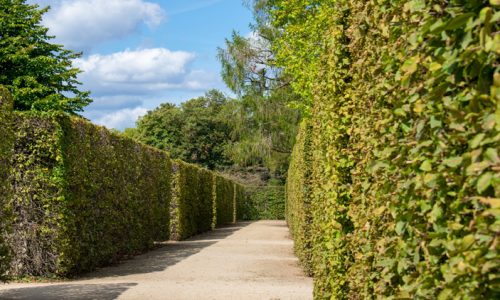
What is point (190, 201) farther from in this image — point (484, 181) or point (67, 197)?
point (484, 181)

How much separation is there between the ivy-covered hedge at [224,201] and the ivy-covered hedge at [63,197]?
17.2 metres

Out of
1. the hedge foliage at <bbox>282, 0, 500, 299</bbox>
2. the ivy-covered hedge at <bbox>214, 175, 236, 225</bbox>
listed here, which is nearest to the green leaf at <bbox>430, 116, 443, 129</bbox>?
the hedge foliage at <bbox>282, 0, 500, 299</bbox>

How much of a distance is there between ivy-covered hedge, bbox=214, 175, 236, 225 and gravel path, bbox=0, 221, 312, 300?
1552 cm

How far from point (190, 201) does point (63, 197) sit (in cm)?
1325

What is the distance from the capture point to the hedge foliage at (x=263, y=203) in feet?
151

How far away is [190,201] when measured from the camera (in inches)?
955

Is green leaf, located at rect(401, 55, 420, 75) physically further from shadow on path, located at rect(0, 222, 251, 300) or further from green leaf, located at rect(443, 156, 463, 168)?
shadow on path, located at rect(0, 222, 251, 300)

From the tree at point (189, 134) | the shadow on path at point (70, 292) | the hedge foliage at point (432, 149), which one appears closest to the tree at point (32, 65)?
the tree at point (189, 134)

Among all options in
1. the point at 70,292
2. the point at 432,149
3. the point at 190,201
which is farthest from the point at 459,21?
the point at 190,201

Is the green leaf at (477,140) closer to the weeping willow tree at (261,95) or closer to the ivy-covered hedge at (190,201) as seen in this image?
the ivy-covered hedge at (190,201)

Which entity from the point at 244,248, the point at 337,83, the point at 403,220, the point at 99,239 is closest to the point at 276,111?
the point at 244,248

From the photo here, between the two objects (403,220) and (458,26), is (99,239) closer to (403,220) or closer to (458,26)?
(403,220)

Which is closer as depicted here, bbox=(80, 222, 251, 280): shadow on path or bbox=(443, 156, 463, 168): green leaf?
bbox=(443, 156, 463, 168): green leaf

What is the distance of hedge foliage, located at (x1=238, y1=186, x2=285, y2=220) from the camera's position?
46.1 metres
